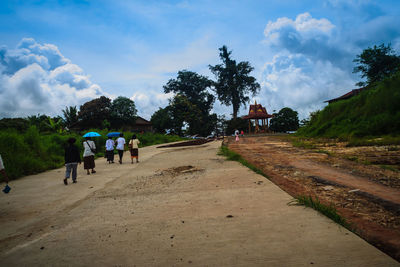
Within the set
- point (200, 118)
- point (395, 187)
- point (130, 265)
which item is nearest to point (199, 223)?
point (130, 265)

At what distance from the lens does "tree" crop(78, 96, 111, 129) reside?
37.8 meters

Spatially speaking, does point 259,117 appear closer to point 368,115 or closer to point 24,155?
point 368,115

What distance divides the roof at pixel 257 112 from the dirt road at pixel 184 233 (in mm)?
34589

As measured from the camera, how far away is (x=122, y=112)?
132 feet

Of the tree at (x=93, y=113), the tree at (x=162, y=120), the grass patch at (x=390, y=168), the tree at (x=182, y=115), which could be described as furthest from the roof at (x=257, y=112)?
the grass patch at (x=390, y=168)

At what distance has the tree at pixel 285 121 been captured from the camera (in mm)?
39406

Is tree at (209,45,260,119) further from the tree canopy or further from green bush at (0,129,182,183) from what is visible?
green bush at (0,129,182,183)

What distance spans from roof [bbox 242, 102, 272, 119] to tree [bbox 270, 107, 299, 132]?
9.53 ft

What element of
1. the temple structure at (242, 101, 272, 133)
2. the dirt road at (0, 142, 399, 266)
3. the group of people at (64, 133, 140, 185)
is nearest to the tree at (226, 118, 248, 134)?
the temple structure at (242, 101, 272, 133)

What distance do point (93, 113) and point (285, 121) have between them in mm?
34493

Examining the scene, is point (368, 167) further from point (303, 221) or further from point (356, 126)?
point (356, 126)

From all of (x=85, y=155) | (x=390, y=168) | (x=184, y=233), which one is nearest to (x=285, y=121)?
(x=390, y=168)

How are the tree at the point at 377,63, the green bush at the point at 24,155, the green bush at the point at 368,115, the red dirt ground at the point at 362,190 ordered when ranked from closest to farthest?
the red dirt ground at the point at 362,190 < the green bush at the point at 24,155 < the green bush at the point at 368,115 < the tree at the point at 377,63

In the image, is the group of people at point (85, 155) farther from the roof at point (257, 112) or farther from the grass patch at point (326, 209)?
the roof at point (257, 112)
